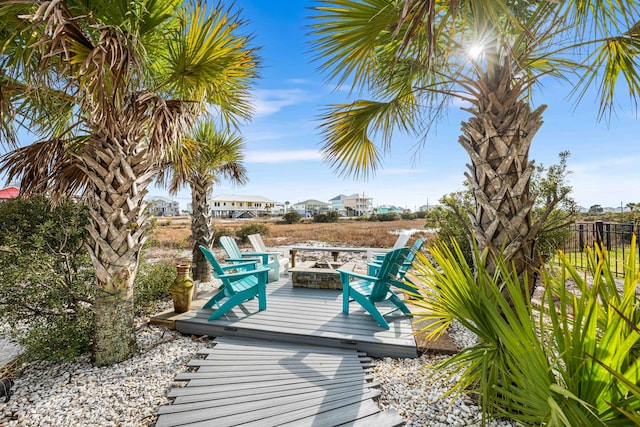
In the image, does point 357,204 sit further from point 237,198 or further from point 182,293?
point 182,293

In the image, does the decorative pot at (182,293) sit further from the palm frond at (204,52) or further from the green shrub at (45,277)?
the palm frond at (204,52)

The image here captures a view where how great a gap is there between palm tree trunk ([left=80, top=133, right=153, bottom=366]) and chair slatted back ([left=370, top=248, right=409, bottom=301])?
3.29 meters

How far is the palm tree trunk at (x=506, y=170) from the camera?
2363 millimetres

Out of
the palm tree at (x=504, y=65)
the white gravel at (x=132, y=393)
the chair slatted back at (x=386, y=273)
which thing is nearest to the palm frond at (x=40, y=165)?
the white gravel at (x=132, y=393)

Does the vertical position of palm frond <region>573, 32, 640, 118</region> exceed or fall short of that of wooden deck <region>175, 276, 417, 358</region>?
it exceeds it

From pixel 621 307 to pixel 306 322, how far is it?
136 inches

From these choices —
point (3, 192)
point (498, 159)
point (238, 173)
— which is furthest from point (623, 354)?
point (3, 192)

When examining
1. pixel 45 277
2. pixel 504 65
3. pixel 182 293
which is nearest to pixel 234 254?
pixel 182 293

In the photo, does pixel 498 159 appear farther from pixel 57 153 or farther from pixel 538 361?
pixel 57 153

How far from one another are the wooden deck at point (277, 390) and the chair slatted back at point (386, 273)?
895 millimetres

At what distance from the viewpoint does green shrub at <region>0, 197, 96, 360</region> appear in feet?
10.5

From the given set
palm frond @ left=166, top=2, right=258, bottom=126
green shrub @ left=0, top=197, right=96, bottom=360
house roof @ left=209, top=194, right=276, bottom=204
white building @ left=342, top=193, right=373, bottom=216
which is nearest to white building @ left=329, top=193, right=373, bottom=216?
white building @ left=342, top=193, right=373, bottom=216

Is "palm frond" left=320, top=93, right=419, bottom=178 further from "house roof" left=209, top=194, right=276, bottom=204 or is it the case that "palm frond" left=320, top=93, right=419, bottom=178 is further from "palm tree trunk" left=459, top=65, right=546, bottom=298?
"house roof" left=209, top=194, right=276, bottom=204

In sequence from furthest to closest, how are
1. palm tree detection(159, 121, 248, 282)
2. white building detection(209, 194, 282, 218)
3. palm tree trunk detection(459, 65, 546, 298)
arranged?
white building detection(209, 194, 282, 218)
palm tree detection(159, 121, 248, 282)
palm tree trunk detection(459, 65, 546, 298)
